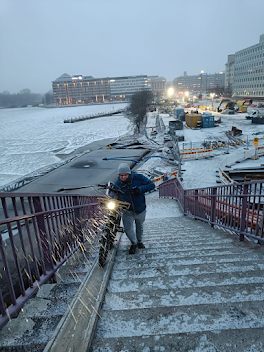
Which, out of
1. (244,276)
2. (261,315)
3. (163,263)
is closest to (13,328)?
(163,263)

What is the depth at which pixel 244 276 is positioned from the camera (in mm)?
3064

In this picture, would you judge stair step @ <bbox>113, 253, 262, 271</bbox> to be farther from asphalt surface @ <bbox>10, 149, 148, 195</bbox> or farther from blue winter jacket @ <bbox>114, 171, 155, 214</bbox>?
asphalt surface @ <bbox>10, 149, 148, 195</bbox>

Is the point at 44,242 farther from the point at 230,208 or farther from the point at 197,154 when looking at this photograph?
the point at 197,154

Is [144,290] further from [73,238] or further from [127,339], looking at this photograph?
[73,238]

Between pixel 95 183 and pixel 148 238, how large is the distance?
43.4 ft

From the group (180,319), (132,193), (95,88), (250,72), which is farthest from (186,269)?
(95,88)

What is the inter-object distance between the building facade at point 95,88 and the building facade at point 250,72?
96987 mm

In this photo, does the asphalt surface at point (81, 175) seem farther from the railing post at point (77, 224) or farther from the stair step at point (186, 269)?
the stair step at point (186, 269)

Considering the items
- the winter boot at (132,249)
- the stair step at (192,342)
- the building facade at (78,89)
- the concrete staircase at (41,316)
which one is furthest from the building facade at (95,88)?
the stair step at (192,342)

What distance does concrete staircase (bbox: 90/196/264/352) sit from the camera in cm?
214

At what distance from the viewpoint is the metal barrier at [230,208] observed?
14.4ft

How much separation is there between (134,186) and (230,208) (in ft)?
16.1

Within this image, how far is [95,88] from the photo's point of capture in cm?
19612

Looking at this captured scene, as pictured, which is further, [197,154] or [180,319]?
[197,154]
